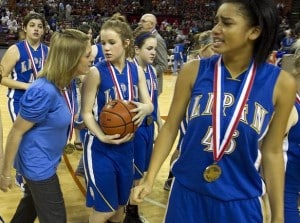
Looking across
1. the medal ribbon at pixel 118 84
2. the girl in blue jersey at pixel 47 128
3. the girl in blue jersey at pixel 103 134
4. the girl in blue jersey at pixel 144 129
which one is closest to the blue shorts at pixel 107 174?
the girl in blue jersey at pixel 103 134

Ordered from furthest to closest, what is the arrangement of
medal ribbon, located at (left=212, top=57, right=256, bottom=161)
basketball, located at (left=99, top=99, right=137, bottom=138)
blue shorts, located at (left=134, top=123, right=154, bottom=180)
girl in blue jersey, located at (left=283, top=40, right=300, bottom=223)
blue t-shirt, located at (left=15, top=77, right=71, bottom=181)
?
blue shorts, located at (left=134, top=123, right=154, bottom=180)
basketball, located at (left=99, top=99, right=137, bottom=138)
blue t-shirt, located at (left=15, top=77, right=71, bottom=181)
girl in blue jersey, located at (left=283, top=40, right=300, bottom=223)
medal ribbon, located at (left=212, top=57, right=256, bottom=161)

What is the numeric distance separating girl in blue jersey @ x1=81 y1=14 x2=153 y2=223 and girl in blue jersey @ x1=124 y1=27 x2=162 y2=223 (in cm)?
53

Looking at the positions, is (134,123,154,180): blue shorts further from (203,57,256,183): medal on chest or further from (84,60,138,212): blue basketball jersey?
(203,57,256,183): medal on chest

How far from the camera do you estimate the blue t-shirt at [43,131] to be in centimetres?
243

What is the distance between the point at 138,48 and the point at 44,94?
73.5 inches

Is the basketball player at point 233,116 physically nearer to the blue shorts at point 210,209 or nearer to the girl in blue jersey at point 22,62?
the blue shorts at point 210,209

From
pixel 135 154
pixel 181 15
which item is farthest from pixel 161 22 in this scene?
pixel 135 154

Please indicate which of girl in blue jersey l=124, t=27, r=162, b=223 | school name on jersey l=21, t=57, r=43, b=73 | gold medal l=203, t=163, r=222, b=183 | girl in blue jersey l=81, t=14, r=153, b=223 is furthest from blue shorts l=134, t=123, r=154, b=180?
gold medal l=203, t=163, r=222, b=183

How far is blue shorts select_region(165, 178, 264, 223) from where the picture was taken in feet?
5.89

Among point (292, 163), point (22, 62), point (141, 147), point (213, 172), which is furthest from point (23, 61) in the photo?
point (213, 172)

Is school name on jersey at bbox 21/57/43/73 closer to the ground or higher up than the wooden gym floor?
→ higher up

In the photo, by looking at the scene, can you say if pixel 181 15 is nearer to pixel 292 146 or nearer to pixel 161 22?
pixel 161 22

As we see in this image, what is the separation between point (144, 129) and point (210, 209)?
2048 millimetres

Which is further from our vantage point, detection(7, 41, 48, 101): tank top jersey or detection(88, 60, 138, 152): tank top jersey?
detection(7, 41, 48, 101): tank top jersey
